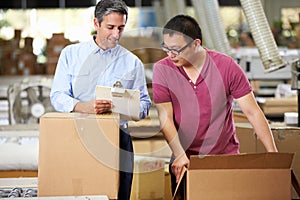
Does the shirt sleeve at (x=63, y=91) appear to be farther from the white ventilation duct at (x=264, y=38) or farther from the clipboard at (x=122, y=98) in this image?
the white ventilation duct at (x=264, y=38)

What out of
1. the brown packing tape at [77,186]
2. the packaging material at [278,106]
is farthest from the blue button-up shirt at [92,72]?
the packaging material at [278,106]

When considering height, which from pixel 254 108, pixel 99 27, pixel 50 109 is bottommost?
pixel 50 109

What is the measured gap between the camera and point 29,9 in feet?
43.7

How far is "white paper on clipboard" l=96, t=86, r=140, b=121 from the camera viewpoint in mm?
2580

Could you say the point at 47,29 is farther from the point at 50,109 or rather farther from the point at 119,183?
the point at 119,183

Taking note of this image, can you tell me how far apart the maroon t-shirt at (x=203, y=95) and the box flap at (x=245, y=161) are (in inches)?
12.8

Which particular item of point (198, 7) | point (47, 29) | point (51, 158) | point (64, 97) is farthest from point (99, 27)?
point (47, 29)

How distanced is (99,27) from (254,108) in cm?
77

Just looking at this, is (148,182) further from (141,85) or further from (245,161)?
(245,161)

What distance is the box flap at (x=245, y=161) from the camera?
2.45 metres

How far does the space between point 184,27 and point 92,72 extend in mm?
443

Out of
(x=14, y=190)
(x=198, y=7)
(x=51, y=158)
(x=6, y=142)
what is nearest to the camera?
(x=51, y=158)

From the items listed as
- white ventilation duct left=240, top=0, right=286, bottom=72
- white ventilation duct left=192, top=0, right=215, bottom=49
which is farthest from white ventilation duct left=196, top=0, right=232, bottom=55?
white ventilation duct left=240, top=0, right=286, bottom=72

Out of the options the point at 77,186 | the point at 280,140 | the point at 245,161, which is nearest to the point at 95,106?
the point at 77,186
